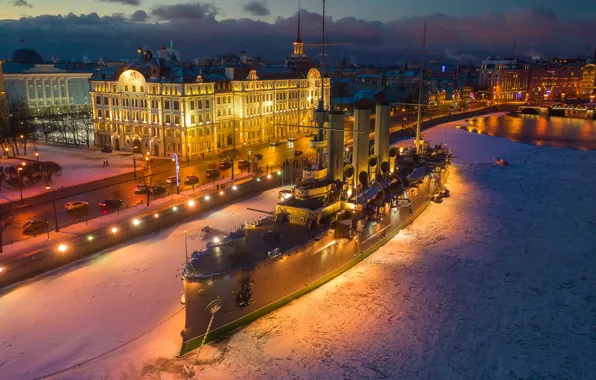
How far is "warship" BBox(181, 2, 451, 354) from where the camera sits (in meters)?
16.1

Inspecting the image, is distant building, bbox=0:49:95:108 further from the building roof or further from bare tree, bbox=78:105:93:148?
bare tree, bbox=78:105:93:148

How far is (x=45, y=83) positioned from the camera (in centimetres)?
7738

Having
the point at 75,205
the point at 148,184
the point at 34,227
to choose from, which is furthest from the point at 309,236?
the point at 148,184

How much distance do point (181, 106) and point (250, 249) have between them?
98.6ft

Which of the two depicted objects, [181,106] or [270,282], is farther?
[181,106]

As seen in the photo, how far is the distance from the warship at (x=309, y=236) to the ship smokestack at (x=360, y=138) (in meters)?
0.06

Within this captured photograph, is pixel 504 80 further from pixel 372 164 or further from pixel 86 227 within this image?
pixel 86 227

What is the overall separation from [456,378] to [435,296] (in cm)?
515

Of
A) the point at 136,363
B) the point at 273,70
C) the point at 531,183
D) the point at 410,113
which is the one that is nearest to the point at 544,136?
the point at 410,113

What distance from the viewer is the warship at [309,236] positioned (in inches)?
635

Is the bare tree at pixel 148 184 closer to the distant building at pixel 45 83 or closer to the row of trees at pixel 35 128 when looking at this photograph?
the row of trees at pixel 35 128

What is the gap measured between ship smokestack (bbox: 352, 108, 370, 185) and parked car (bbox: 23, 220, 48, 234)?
17.2 meters

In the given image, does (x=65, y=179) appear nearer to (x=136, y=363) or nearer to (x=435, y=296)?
(x=136, y=363)

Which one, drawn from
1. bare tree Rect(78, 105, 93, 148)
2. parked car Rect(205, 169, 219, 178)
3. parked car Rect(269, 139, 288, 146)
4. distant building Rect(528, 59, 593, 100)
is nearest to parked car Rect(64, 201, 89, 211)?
parked car Rect(205, 169, 219, 178)
